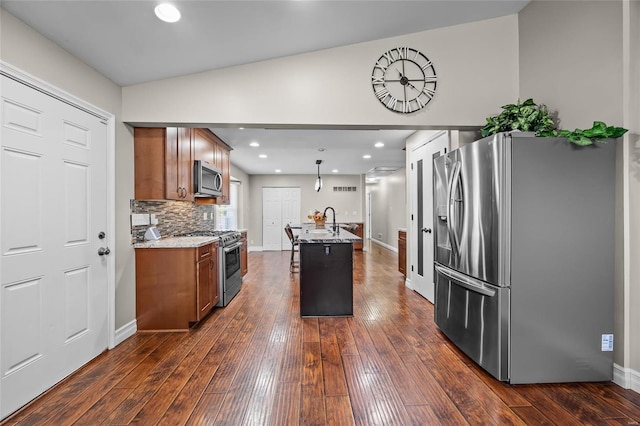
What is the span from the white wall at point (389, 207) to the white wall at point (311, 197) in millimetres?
859

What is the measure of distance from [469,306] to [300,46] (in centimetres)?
261

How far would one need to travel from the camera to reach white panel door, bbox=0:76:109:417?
1.72 metres

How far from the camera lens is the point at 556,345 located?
2000mm

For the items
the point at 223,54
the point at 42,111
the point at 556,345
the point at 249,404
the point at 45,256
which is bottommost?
the point at 249,404

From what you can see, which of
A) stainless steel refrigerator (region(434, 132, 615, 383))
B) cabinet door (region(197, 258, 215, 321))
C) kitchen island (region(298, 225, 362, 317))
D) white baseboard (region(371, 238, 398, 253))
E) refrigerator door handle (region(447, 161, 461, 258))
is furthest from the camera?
white baseboard (region(371, 238, 398, 253))

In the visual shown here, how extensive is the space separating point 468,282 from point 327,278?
1574 mm

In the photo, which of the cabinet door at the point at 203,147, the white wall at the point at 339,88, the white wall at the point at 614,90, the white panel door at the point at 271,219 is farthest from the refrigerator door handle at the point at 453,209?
the white panel door at the point at 271,219

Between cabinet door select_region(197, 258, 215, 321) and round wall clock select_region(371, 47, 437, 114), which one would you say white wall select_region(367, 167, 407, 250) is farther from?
cabinet door select_region(197, 258, 215, 321)

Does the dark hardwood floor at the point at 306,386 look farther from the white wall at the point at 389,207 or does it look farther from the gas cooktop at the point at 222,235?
the white wall at the point at 389,207

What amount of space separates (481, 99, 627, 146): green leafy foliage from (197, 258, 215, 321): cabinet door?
2987 mm

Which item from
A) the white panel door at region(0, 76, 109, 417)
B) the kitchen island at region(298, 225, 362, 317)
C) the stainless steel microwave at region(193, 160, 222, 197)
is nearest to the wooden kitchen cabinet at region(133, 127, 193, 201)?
the white panel door at region(0, 76, 109, 417)

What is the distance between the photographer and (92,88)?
237 cm

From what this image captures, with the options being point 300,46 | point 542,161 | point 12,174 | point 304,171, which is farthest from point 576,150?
point 304,171

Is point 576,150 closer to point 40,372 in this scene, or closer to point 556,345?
point 556,345
